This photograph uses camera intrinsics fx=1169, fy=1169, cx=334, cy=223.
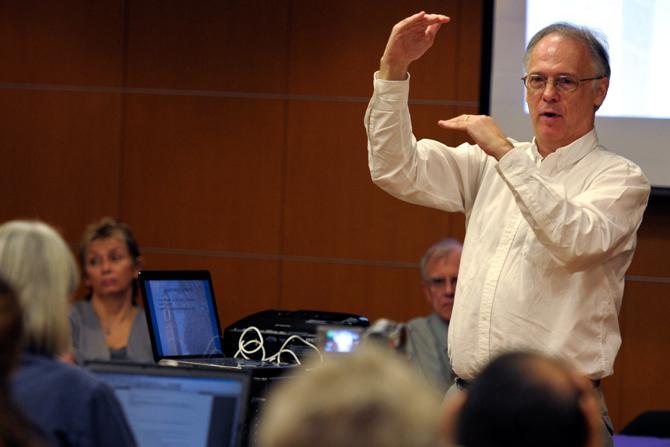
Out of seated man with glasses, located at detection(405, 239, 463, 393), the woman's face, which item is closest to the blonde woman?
seated man with glasses, located at detection(405, 239, 463, 393)

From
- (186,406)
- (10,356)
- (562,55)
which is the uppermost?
(562,55)

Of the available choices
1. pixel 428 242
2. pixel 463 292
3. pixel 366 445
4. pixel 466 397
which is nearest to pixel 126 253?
pixel 428 242

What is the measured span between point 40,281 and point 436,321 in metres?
2.82

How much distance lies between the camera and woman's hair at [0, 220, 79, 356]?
2.01m

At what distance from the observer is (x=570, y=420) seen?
53.2 inches

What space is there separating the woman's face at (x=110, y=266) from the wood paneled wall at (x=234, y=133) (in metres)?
0.93

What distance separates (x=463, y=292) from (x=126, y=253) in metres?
2.22

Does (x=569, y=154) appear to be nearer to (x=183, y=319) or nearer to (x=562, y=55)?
(x=562, y=55)

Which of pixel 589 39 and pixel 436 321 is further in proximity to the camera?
pixel 436 321

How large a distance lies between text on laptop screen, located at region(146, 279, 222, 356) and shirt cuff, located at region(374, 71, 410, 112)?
70 cm

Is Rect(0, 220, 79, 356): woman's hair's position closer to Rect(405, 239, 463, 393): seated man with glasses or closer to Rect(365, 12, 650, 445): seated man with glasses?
Rect(365, 12, 650, 445): seated man with glasses

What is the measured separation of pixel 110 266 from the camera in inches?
185

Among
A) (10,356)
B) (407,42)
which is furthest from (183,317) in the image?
(10,356)

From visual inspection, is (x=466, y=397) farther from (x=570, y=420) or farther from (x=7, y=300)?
(x=7, y=300)
